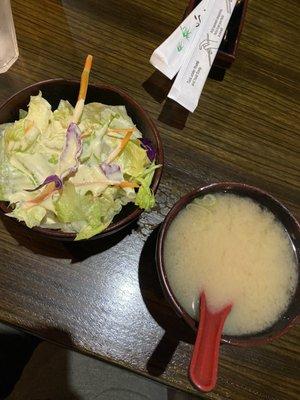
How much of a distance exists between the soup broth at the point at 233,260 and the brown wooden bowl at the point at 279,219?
0.05 feet

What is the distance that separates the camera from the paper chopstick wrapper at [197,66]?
4.44ft

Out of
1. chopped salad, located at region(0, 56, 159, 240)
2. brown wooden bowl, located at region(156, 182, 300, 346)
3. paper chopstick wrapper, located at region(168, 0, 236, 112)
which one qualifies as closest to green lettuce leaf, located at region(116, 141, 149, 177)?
chopped salad, located at region(0, 56, 159, 240)

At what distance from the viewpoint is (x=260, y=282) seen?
42.0 inches

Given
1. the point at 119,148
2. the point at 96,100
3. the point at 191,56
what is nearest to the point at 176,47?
the point at 191,56

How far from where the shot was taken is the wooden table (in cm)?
112

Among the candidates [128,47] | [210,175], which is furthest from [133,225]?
[128,47]

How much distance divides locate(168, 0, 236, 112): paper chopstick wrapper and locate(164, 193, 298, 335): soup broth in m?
0.39

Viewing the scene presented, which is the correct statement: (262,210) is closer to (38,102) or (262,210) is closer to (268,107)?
(268,107)

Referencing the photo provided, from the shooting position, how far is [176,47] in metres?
1.38

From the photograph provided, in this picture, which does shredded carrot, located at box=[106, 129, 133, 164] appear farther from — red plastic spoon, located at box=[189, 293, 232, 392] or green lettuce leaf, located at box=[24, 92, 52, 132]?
red plastic spoon, located at box=[189, 293, 232, 392]

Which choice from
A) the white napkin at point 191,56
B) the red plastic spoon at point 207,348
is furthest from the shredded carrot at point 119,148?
the red plastic spoon at point 207,348

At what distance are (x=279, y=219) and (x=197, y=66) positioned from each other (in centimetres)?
55

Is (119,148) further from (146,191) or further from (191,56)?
(191,56)

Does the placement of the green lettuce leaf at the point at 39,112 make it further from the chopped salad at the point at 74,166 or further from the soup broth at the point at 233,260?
the soup broth at the point at 233,260
